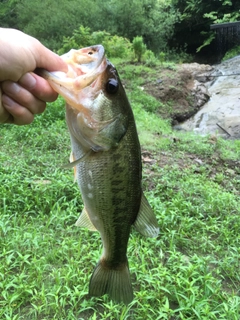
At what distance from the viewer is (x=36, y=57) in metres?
1.46

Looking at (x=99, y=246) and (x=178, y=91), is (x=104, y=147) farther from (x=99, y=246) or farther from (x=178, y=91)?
(x=178, y=91)

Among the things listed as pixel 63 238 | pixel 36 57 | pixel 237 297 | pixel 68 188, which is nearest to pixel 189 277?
pixel 237 297

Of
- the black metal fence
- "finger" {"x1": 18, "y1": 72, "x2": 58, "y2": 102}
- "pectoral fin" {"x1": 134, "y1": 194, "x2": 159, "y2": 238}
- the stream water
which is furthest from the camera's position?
the black metal fence

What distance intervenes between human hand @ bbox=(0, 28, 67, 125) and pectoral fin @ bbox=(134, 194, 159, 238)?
670 mm

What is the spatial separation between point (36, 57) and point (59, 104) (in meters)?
6.18

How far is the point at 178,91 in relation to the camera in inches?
484

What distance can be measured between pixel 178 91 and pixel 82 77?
1132cm

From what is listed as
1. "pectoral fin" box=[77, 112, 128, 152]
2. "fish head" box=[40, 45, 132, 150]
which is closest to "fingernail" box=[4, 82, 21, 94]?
"fish head" box=[40, 45, 132, 150]

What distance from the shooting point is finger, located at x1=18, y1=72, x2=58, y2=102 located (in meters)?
1.49

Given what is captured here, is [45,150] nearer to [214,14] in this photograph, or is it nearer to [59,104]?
[59,104]

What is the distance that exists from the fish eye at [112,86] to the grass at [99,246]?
1831mm

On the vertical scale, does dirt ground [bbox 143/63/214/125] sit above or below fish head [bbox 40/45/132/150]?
below

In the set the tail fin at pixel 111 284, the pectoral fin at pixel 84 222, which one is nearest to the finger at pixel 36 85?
the pectoral fin at pixel 84 222

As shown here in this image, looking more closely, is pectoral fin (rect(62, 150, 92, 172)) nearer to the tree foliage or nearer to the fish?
the fish
